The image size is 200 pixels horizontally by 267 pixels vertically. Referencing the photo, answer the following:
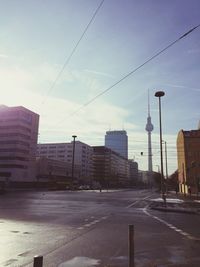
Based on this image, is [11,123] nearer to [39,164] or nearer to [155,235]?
[39,164]

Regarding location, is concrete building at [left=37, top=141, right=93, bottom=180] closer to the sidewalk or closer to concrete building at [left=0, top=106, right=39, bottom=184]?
concrete building at [left=0, top=106, right=39, bottom=184]

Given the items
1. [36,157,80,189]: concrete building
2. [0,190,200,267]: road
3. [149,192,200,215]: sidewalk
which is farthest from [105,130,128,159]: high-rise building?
[0,190,200,267]: road

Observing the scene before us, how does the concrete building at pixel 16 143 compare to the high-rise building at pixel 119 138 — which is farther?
the high-rise building at pixel 119 138

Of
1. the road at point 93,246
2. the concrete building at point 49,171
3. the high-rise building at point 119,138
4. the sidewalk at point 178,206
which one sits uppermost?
the high-rise building at point 119,138

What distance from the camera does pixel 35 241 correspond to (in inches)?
423

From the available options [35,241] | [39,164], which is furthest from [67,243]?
[39,164]

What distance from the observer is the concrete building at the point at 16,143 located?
396 ft

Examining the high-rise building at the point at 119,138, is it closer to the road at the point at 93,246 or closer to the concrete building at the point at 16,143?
the concrete building at the point at 16,143

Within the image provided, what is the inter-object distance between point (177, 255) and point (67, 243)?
340 cm

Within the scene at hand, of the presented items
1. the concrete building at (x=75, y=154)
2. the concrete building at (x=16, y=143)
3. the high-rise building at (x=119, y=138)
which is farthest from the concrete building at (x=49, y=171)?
the high-rise building at (x=119, y=138)

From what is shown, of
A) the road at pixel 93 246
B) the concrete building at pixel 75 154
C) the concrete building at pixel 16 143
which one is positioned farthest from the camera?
the concrete building at pixel 75 154

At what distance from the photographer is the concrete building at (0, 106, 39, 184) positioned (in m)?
121

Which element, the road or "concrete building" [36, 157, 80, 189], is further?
"concrete building" [36, 157, 80, 189]

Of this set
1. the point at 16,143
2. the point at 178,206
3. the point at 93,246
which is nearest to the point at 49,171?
the point at 16,143
